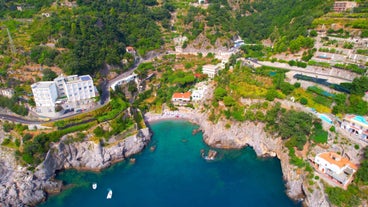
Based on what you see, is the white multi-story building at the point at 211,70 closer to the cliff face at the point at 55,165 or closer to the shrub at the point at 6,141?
the cliff face at the point at 55,165

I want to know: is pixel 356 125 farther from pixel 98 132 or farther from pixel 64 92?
pixel 64 92

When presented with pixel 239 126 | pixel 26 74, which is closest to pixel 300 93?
pixel 239 126

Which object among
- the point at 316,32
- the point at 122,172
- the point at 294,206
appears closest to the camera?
the point at 294,206

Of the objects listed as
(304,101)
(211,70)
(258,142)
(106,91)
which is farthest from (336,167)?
(106,91)

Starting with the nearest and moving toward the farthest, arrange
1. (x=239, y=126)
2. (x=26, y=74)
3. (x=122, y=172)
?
(x=122, y=172) → (x=239, y=126) → (x=26, y=74)

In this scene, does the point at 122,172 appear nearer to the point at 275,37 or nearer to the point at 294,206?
the point at 294,206

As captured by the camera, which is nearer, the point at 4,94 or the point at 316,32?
the point at 4,94
